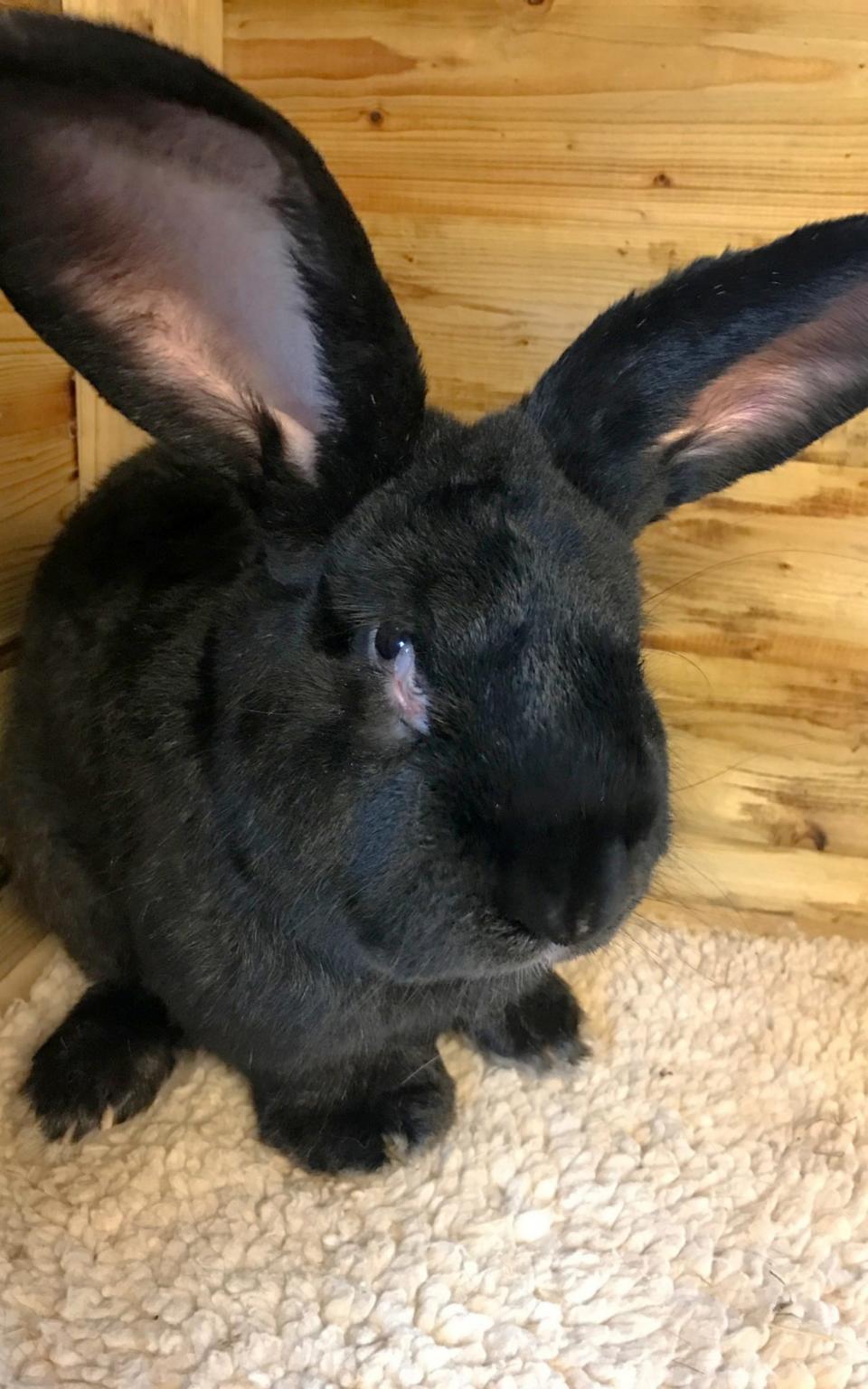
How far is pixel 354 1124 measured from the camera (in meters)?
1.10

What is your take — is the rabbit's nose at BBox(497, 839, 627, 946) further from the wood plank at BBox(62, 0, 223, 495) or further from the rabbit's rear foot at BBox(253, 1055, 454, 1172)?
the wood plank at BBox(62, 0, 223, 495)

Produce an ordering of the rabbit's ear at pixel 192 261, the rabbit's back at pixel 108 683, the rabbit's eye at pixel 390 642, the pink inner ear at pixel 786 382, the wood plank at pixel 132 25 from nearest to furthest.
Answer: the rabbit's ear at pixel 192 261 → the rabbit's eye at pixel 390 642 → the pink inner ear at pixel 786 382 → the rabbit's back at pixel 108 683 → the wood plank at pixel 132 25

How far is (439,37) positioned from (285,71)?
19cm

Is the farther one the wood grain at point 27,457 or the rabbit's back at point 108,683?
the wood grain at point 27,457

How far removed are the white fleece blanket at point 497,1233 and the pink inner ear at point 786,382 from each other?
0.69 m

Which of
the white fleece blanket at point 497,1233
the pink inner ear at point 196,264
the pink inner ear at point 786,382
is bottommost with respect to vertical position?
the white fleece blanket at point 497,1233

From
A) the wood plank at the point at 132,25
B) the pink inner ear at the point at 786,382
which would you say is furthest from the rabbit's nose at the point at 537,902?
the wood plank at the point at 132,25

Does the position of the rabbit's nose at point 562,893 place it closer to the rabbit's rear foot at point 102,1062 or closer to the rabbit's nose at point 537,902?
the rabbit's nose at point 537,902

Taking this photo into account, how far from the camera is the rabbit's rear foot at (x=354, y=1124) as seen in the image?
42.7 inches

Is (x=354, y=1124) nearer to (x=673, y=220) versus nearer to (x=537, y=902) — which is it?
(x=537, y=902)

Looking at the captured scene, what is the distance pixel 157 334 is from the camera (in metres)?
0.77

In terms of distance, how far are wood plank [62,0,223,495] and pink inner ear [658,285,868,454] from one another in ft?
Result: 2.10

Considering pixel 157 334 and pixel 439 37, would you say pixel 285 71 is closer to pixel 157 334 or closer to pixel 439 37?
pixel 439 37

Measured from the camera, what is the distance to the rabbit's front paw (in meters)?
1.21
